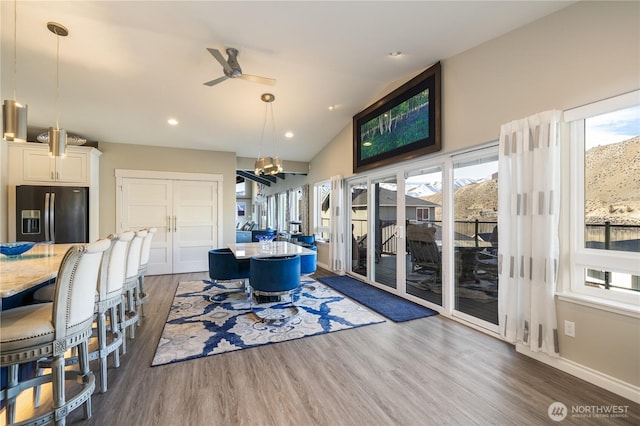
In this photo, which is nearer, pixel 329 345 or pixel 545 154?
pixel 545 154

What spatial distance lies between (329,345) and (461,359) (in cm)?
124

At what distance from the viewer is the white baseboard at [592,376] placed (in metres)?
1.97

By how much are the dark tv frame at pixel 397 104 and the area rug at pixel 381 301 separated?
2.14 metres

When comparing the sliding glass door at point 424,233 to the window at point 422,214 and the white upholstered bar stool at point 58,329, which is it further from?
the white upholstered bar stool at point 58,329

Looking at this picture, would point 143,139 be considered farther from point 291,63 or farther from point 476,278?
point 476,278

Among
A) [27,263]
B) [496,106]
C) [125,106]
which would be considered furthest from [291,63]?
[27,263]

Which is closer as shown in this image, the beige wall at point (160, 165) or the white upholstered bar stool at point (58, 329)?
the white upholstered bar stool at point (58, 329)

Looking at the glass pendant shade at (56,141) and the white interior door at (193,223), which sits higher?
the glass pendant shade at (56,141)

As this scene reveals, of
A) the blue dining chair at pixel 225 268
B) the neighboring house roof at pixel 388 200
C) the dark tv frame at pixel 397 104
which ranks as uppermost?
the dark tv frame at pixel 397 104

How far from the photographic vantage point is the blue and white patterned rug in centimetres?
275

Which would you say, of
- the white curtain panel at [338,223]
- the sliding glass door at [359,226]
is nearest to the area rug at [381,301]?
the sliding glass door at [359,226]

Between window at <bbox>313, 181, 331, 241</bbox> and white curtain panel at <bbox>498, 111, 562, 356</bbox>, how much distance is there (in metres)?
4.26

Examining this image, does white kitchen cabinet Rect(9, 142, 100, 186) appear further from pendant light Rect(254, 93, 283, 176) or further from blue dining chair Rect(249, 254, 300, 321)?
blue dining chair Rect(249, 254, 300, 321)

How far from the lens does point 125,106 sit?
4.41 meters
